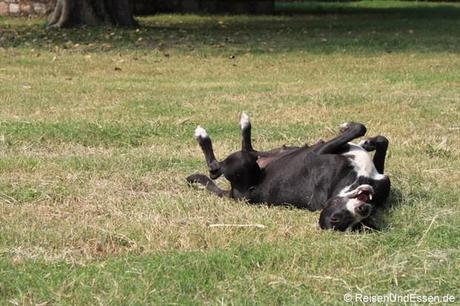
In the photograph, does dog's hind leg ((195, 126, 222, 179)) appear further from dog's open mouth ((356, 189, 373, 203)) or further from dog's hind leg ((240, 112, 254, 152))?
dog's open mouth ((356, 189, 373, 203))

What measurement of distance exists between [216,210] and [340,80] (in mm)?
6487

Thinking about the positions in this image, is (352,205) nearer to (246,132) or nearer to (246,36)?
(246,132)

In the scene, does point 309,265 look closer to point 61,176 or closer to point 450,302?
point 450,302

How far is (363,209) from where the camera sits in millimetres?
4574

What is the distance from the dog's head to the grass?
72 millimetres

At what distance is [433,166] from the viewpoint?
6328 millimetres

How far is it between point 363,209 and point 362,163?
0.67m

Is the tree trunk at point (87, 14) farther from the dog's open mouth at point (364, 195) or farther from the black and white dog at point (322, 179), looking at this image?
the dog's open mouth at point (364, 195)

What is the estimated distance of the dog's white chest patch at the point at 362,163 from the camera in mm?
5138

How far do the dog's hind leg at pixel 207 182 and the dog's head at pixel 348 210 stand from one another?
1057mm

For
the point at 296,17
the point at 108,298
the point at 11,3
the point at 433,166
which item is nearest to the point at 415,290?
the point at 108,298

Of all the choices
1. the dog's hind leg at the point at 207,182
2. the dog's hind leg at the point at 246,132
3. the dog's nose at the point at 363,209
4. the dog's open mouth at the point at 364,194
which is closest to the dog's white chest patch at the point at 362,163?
the dog's open mouth at the point at 364,194

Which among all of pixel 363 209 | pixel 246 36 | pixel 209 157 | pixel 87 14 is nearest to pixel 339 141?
pixel 363 209

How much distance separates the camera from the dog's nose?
15.0 feet
